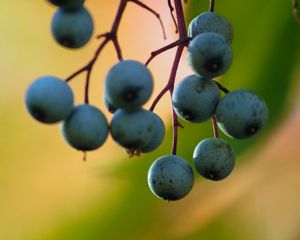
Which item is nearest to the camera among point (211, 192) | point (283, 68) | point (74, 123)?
point (74, 123)

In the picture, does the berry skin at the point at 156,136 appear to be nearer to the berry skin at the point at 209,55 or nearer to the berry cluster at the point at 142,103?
the berry cluster at the point at 142,103

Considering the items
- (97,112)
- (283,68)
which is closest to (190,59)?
(97,112)

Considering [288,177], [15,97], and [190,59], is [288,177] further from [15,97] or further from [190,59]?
[190,59]

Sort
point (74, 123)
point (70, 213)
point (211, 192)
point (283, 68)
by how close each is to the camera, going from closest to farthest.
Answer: point (74, 123) < point (283, 68) < point (211, 192) < point (70, 213)

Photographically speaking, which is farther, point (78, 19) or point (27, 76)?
point (27, 76)

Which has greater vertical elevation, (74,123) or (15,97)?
(74,123)

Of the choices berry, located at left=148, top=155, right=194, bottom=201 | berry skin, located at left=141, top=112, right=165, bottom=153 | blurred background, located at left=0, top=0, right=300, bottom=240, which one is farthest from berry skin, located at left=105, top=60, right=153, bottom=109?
blurred background, located at left=0, top=0, right=300, bottom=240

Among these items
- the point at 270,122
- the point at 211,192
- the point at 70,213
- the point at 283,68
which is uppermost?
the point at 283,68
